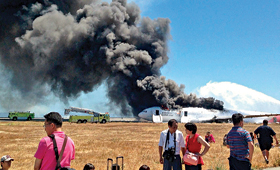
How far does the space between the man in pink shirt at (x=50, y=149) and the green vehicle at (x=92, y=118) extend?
44.0m

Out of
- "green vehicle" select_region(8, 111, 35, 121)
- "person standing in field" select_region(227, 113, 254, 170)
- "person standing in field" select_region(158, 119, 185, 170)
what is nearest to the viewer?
"person standing in field" select_region(227, 113, 254, 170)

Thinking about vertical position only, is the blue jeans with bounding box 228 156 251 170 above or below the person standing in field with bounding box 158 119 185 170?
below

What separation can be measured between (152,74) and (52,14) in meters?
25.9

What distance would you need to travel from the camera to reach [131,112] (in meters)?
63.6

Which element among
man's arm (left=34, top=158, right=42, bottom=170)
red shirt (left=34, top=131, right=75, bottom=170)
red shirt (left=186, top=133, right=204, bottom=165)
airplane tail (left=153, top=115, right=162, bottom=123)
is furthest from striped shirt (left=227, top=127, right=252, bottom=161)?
airplane tail (left=153, top=115, right=162, bottom=123)

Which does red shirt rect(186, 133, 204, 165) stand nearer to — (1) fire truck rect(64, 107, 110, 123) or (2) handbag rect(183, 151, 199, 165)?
(2) handbag rect(183, 151, 199, 165)

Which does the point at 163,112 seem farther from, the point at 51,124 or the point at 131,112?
the point at 51,124

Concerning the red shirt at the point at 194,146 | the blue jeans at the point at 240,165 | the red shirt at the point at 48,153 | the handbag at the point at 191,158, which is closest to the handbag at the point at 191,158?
the handbag at the point at 191,158

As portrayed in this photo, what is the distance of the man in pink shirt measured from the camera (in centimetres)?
396

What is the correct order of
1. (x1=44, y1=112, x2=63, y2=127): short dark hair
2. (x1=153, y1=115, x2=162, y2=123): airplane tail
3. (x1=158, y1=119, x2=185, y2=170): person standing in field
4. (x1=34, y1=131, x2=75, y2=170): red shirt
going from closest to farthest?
(x1=34, y1=131, x2=75, y2=170): red shirt < (x1=44, y1=112, x2=63, y2=127): short dark hair < (x1=158, y1=119, x2=185, y2=170): person standing in field < (x1=153, y1=115, x2=162, y2=123): airplane tail

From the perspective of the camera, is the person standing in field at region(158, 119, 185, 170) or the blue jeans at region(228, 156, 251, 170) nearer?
the blue jeans at region(228, 156, 251, 170)

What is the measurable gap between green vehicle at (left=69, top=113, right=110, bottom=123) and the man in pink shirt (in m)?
44.0

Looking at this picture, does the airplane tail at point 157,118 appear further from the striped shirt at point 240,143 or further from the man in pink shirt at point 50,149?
the man in pink shirt at point 50,149

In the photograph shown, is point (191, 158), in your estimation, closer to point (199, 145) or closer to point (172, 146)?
point (199, 145)
